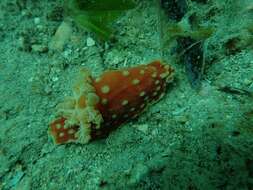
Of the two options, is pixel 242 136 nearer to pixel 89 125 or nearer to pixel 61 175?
pixel 89 125

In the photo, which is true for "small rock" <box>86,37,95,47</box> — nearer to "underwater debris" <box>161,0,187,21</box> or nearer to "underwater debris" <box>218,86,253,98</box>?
"underwater debris" <box>161,0,187,21</box>

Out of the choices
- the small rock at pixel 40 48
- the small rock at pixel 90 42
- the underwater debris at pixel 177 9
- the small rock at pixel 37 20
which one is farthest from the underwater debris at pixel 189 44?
the small rock at pixel 37 20

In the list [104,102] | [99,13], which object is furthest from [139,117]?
[99,13]

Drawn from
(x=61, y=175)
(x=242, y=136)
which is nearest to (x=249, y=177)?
(x=242, y=136)

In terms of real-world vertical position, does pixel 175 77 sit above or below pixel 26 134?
above

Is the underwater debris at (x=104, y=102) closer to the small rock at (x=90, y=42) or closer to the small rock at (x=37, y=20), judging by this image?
the small rock at (x=90, y=42)

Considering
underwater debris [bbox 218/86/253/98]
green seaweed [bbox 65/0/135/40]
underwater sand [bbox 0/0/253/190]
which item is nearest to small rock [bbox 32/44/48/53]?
underwater sand [bbox 0/0/253/190]
